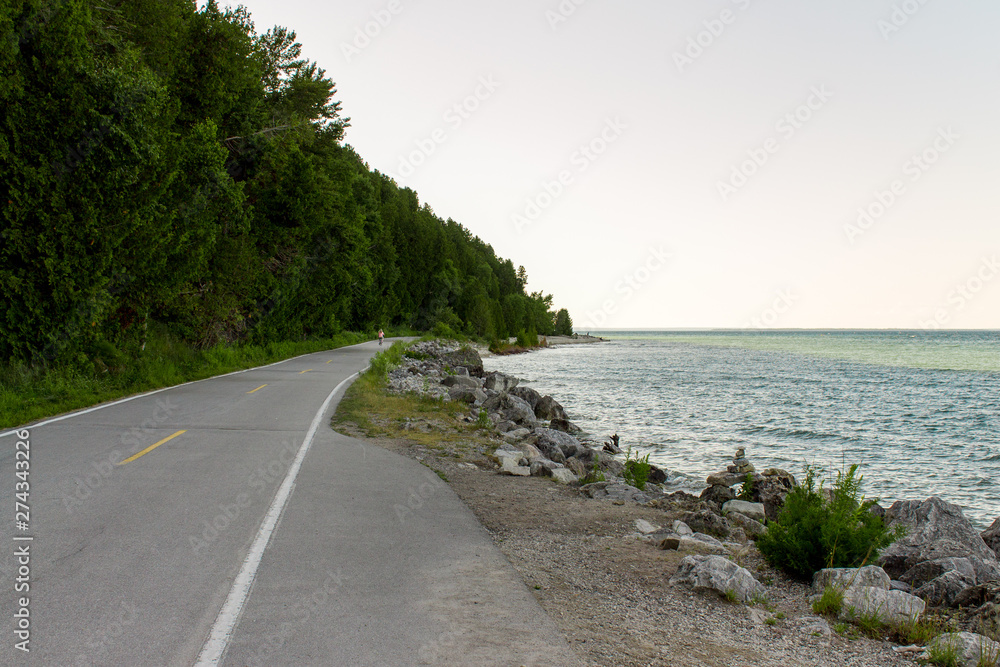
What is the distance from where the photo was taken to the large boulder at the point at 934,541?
6.77 meters

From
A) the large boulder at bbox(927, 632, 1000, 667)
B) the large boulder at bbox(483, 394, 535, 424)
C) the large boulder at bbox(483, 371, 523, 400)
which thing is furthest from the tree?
the large boulder at bbox(927, 632, 1000, 667)

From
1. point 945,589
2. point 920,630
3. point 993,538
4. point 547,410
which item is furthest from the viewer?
point 547,410

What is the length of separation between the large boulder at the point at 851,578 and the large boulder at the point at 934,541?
1671 mm

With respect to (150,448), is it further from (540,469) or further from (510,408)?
(510,408)

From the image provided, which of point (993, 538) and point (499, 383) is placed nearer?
point (993, 538)

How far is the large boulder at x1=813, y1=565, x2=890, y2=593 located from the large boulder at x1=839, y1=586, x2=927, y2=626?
0.73ft

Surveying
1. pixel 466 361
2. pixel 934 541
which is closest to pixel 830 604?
pixel 934 541

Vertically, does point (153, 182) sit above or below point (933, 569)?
above

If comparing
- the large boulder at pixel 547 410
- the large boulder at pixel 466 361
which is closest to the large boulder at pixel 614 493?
the large boulder at pixel 547 410

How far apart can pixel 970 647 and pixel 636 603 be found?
2249 millimetres

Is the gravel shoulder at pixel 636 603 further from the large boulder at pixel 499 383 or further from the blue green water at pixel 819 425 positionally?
the large boulder at pixel 499 383

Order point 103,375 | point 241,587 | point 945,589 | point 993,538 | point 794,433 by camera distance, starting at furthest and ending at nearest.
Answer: point 794,433, point 103,375, point 993,538, point 945,589, point 241,587

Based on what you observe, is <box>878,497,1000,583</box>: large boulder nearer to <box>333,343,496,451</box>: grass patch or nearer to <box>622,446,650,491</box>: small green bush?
<box>622,446,650,491</box>: small green bush

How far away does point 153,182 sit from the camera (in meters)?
16.5
